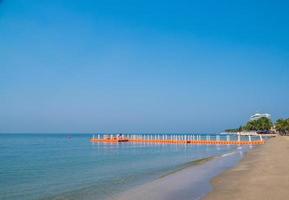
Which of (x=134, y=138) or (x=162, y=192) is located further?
(x=134, y=138)

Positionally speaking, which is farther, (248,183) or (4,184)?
(4,184)

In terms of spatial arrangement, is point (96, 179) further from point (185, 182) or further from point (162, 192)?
point (162, 192)

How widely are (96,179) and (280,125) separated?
9822cm

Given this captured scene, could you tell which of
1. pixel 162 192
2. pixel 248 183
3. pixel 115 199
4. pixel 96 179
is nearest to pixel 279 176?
pixel 248 183

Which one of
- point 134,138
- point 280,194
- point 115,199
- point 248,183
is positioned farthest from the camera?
point 134,138

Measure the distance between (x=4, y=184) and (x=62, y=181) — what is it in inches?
119

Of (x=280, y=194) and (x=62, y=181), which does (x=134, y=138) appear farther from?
(x=280, y=194)

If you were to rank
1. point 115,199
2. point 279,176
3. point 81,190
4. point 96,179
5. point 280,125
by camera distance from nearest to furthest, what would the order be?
point 115,199, point 279,176, point 81,190, point 96,179, point 280,125

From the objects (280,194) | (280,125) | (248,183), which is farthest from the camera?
(280,125)

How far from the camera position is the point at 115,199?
44.2ft

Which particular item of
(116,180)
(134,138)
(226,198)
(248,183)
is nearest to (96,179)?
(116,180)

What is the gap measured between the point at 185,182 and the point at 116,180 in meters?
4.39

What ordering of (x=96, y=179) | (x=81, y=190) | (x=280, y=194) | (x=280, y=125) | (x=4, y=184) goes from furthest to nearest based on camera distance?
(x=280, y=125) < (x=96, y=179) < (x=4, y=184) < (x=81, y=190) < (x=280, y=194)

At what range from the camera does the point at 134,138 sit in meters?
95.8
